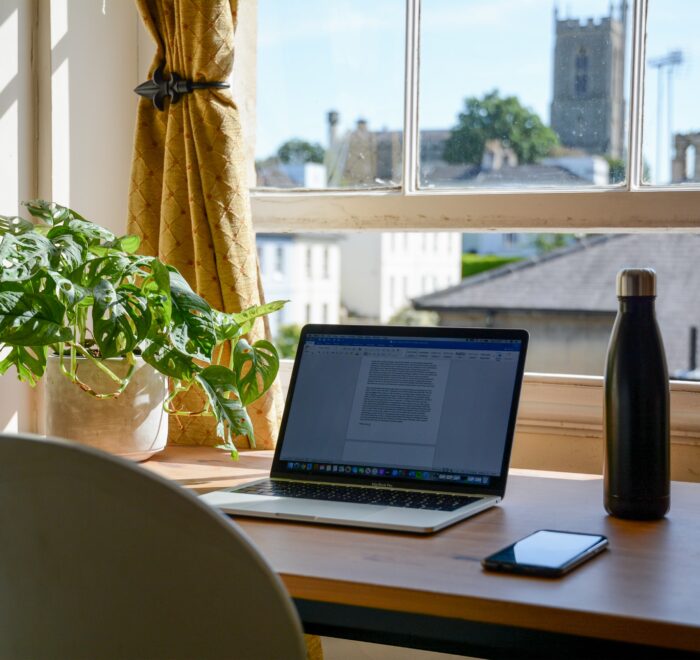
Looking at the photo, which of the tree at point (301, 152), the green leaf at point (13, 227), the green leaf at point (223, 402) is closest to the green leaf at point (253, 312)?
the green leaf at point (223, 402)

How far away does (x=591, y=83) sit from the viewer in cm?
169

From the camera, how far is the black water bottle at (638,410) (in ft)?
3.68

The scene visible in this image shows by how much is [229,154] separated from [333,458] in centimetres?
59

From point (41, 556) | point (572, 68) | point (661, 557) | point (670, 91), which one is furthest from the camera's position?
point (572, 68)

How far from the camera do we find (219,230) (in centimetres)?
163

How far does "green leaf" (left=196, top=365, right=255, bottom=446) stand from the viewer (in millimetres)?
1350

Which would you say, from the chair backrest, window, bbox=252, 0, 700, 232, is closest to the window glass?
window, bbox=252, 0, 700, 232

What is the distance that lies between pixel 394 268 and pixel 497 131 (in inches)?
77.5

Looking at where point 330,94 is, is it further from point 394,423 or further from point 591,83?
point 394,423

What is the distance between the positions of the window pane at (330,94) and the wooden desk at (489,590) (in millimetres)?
914

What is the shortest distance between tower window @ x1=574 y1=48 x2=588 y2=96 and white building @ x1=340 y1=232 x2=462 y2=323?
133cm

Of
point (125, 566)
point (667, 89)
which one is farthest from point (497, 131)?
point (125, 566)

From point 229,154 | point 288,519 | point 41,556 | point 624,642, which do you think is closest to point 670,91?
point 229,154

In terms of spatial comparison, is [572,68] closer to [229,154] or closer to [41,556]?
[229,154]
